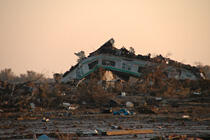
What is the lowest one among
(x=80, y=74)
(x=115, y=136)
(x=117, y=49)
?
(x=115, y=136)

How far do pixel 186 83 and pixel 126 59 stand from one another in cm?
769

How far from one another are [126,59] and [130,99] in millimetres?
11419

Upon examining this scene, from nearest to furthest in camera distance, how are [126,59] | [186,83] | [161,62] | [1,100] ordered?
[1,100] → [186,83] → [161,62] → [126,59]

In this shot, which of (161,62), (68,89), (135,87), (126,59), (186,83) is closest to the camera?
(68,89)

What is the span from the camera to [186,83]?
80.4ft

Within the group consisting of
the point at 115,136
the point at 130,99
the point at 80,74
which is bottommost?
the point at 115,136

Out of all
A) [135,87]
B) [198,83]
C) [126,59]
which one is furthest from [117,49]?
[198,83]

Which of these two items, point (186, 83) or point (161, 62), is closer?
point (186, 83)

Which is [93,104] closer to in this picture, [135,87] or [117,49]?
[135,87]

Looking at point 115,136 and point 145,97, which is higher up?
point 145,97

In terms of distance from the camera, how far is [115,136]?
705 cm

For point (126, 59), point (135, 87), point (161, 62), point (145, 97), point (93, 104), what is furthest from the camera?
point (126, 59)

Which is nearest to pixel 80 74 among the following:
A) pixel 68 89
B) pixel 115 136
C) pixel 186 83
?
pixel 68 89

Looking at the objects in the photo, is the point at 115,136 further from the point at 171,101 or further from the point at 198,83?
the point at 198,83
